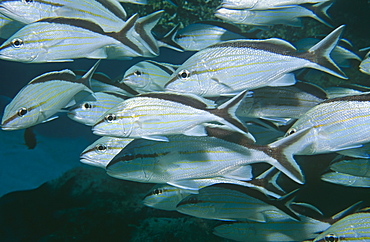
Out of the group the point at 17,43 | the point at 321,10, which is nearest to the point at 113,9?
the point at 17,43

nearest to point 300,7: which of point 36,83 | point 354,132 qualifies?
point 354,132

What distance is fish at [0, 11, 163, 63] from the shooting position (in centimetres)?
254

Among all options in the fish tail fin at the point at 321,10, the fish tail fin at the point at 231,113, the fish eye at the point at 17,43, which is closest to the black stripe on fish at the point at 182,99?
the fish tail fin at the point at 231,113

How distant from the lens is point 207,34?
369cm

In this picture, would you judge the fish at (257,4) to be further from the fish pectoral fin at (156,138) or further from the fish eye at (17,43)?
the fish eye at (17,43)

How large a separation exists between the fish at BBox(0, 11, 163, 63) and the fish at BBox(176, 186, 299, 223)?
170 cm

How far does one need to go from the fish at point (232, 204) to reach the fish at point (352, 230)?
44 centimetres

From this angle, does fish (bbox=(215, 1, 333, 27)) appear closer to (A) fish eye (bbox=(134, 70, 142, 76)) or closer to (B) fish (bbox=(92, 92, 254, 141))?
(A) fish eye (bbox=(134, 70, 142, 76))

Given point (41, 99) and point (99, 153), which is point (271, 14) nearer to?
point (99, 153)

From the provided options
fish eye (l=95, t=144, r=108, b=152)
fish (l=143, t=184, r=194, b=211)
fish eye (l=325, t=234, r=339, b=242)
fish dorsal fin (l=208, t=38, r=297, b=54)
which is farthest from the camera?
fish (l=143, t=184, r=194, b=211)

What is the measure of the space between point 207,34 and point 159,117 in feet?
6.76

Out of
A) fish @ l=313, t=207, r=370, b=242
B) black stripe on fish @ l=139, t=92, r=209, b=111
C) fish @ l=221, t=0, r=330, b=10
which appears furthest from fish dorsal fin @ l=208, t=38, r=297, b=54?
fish @ l=313, t=207, r=370, b=242

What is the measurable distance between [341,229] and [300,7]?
2395mm

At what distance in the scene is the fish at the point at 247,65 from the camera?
7.32 ft
